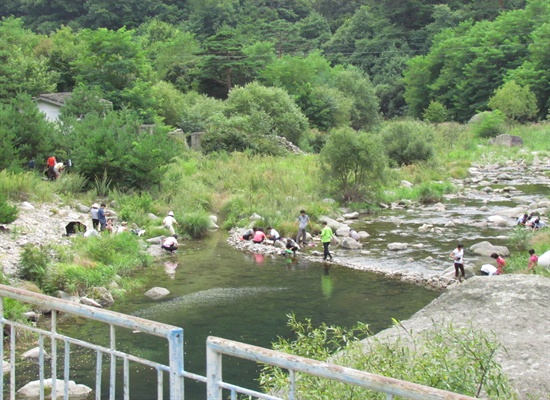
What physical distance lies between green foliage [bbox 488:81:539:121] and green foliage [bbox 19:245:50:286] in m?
49.3

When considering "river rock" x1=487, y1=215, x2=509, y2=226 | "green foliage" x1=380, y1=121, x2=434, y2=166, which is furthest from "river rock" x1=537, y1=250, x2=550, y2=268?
"green foliage" x1=380, y1=121, x2=434, y2=166

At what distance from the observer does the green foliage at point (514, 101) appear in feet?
189

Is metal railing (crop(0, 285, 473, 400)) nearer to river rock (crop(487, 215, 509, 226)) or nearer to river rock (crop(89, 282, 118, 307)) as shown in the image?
river rock (crop(89, 282, 118, 307))

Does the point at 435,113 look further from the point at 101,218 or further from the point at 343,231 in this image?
the point at 101,218

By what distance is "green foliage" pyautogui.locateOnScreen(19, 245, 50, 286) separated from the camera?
15.7m

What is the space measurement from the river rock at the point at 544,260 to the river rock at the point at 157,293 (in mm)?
8687

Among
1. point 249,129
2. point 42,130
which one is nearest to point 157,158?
point 42,130

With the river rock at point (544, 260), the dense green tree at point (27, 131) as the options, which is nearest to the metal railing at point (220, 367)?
the river rock at point (544, 260)

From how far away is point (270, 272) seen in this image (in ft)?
60.7

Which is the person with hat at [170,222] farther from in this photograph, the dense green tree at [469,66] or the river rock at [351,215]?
the dense green tree at [469,66]

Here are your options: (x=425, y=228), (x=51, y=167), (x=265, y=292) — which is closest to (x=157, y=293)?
(x=265, y=292)

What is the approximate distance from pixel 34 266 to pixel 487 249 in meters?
12.2

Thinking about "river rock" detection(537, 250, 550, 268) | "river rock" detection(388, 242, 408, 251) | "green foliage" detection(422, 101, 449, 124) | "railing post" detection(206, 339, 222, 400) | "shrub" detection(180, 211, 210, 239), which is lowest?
"green foliage" detection(422, 101, 449, 124)

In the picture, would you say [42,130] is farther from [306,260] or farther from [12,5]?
[12,5]
